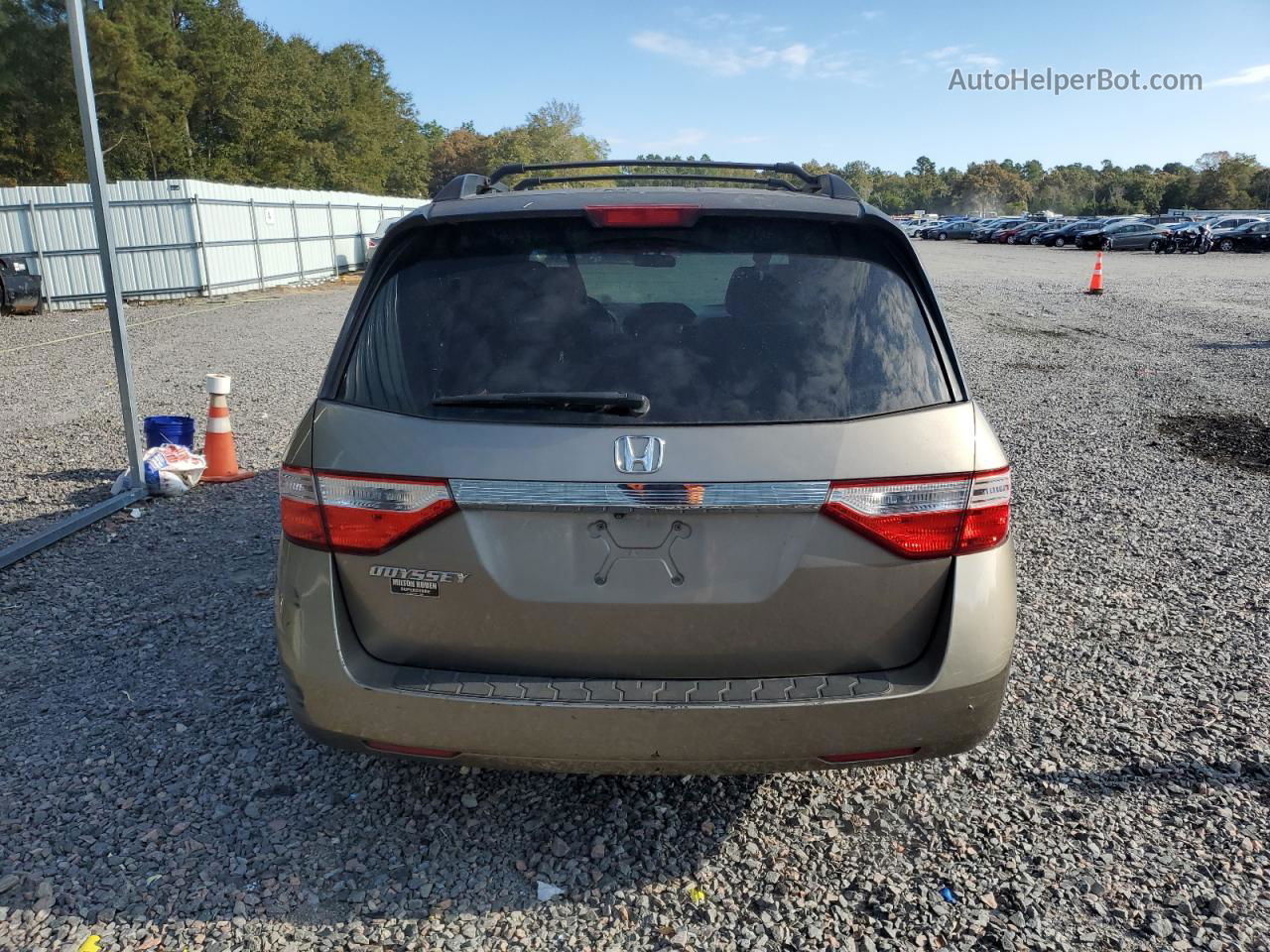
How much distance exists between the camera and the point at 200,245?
880 inches

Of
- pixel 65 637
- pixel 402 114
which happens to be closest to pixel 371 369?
pixel 65 637

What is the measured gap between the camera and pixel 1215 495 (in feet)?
21.6

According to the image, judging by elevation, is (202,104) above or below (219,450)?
above

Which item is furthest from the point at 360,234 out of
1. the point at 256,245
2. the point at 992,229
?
the point at 992,229

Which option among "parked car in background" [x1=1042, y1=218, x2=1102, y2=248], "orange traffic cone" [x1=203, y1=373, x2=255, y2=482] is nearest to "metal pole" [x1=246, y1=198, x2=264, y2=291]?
"orange traffic cone" [x1=203, y1=373, x2=255, y2=482]

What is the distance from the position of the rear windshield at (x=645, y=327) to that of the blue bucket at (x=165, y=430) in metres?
5.00

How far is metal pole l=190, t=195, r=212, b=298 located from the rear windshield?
73.1ft

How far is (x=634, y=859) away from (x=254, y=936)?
3.42 feet

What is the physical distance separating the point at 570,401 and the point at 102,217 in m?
4.95

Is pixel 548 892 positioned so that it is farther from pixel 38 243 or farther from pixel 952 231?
pixel 952 231

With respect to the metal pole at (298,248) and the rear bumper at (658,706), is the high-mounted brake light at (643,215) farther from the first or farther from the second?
the metal pole at (298,248)

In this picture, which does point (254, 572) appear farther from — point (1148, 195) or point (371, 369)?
point (1148, 195)

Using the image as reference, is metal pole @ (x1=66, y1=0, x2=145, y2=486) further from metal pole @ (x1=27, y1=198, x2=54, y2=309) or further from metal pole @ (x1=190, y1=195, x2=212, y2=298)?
metal pole @ (x1=190, y1=195, x2=212, y2=298)

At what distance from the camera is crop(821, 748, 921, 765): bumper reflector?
239 cm
